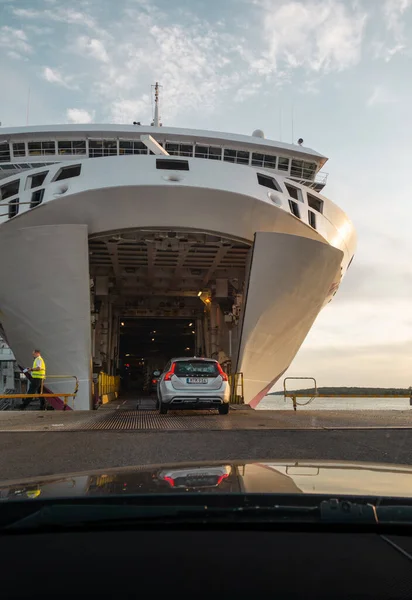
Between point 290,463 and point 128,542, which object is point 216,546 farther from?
point 290,463

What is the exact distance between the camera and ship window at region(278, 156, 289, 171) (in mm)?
22734

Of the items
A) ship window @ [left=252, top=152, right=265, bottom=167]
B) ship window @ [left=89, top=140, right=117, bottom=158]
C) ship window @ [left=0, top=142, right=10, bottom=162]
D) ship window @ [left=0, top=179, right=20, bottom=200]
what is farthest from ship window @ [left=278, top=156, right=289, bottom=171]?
ship window @ [left=0, top=142, right=10, bottom=162]

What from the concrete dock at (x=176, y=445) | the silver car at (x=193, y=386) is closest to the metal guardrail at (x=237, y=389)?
the silver car at (x=193, y=386)

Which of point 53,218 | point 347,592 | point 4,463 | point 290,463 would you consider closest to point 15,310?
point 53,218

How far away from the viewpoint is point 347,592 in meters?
1.46

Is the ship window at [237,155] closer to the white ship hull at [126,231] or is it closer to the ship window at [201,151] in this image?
the ship window at [201,151]

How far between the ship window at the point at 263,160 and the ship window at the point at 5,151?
947 cm

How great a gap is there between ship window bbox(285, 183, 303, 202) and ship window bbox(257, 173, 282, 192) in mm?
611

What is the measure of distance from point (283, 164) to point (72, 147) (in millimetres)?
8218

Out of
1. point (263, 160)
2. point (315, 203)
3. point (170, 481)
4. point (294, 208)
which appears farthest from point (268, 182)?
point (170, 481)

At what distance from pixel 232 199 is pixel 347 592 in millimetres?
13959

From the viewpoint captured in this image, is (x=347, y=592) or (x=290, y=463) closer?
(x=347, y=592)

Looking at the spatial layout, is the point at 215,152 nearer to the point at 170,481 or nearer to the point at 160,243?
the point at 160,243

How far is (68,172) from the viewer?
1581 cm
